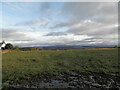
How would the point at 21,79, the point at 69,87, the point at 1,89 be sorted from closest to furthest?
the point at 1,89
the point at 69,87
the point at 21,79

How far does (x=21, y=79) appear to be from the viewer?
617 cm

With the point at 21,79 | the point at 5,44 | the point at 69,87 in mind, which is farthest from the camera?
the point at 5,44

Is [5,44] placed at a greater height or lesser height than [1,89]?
greater

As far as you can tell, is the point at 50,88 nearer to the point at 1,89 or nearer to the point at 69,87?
the point at 69,87

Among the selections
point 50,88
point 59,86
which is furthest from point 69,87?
point 50,88

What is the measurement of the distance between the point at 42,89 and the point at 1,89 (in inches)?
85.9

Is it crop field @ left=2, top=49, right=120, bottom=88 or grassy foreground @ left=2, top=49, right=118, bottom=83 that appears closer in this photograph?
crop field @ left=2, top=49, right=120, bottom=88

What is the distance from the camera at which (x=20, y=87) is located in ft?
A: 16.7

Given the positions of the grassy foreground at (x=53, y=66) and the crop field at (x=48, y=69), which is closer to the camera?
the crop field at (x=48, y=69)

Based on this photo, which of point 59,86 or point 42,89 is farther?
point 59,86

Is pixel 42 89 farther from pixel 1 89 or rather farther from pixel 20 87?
pixel 1 89

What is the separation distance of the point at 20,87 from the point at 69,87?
2.84 metres


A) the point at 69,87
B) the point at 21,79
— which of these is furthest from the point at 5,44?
the point at 69,87

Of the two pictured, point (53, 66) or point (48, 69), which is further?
point (53, 66)
